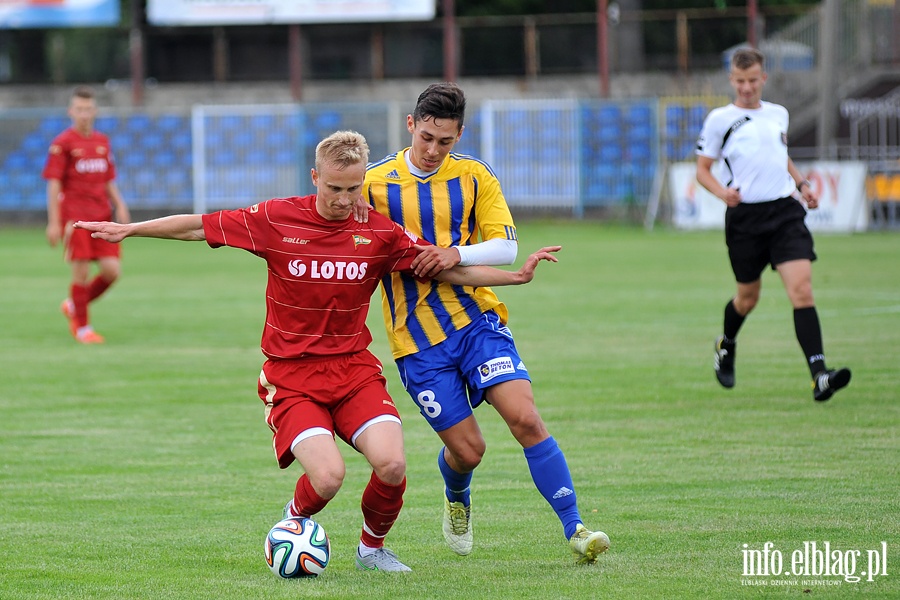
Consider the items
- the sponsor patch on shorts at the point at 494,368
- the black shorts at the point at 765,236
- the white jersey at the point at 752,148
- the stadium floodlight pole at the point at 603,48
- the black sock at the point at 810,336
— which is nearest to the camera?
the sponsor patch on shorts at the point at 494,368

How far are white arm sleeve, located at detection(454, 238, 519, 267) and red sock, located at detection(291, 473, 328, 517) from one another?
1077 mm

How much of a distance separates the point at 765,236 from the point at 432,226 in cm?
426

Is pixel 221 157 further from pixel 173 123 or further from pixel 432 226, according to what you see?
pixel 432 226

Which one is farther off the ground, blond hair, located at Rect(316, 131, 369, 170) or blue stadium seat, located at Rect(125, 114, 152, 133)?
blue stadium seat, located at Rect(125, 114, 152, 133)

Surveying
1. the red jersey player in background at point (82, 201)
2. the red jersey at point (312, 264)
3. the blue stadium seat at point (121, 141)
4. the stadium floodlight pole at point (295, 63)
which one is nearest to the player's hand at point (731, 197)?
the red jersey at point (312, 264)

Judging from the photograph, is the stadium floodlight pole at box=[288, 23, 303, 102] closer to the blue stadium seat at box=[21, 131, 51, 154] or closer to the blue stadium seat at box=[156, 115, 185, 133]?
the blue stadium seat at box=[156, 115, 185, 133]

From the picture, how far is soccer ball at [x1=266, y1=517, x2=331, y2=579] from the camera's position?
5039mm

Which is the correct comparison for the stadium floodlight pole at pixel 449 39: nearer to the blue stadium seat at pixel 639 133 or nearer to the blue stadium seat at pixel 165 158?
the blue stadium seat at pixel 639 133

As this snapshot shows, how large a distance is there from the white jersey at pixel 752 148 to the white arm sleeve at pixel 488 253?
3972mm

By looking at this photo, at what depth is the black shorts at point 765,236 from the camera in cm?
912

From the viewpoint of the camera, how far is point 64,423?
28.3ft

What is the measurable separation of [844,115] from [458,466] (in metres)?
27.9

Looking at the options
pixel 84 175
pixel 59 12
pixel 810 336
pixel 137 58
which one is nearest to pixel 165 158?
pixel 137 58

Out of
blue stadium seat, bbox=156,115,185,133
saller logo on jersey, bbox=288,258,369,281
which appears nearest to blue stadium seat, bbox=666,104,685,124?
blue stadium seat, bbox=156,115,185,133
